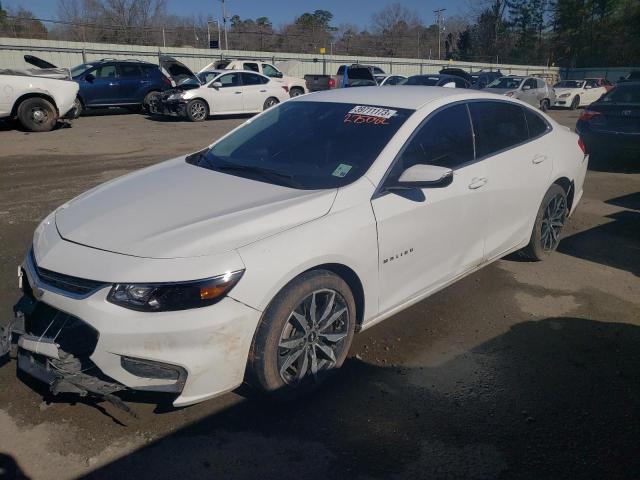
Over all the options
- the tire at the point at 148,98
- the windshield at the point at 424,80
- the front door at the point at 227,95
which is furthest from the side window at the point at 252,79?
the windshield at the point at 424,80

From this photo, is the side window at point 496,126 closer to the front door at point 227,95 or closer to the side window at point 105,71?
the front door at point 227,95

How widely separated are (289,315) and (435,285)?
134cm

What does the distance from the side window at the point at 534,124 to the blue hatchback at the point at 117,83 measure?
15.1 meters

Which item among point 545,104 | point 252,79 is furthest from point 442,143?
point 545,104

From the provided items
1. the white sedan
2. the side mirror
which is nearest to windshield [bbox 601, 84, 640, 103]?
the white sedan

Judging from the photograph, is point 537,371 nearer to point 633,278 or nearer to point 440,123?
point 440,123

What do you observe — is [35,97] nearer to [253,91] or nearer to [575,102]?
[253,91]

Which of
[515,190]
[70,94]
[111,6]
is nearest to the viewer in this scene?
[515,190]

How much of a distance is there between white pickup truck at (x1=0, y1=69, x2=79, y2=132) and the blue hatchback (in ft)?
11.6

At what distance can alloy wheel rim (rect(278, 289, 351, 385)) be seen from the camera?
2805 mm

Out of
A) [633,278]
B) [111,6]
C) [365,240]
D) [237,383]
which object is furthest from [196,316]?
[111,6]

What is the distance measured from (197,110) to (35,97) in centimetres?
489

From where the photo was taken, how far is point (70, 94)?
42.1 feet

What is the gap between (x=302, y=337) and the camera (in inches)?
113
